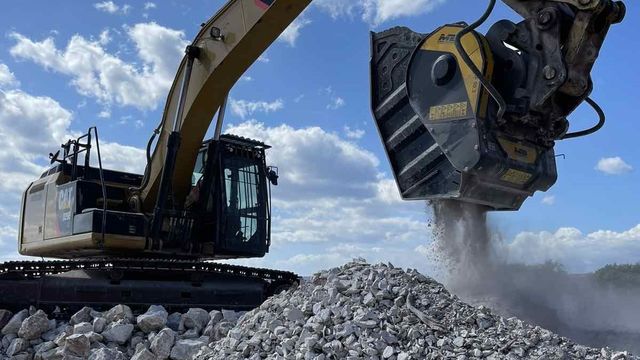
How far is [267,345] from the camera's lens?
5520 mm

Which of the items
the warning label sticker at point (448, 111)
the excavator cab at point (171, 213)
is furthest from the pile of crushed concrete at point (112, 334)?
the warning label sticker at point (448, 111)

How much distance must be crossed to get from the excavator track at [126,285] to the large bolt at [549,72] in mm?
4519

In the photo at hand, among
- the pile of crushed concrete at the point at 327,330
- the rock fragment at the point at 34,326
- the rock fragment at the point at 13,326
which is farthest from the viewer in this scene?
the rock fragment at the point at 13,326

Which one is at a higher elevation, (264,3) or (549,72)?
(264,3)

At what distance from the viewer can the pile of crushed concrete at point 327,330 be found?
17.0 feet

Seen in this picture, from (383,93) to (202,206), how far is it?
3.20 m

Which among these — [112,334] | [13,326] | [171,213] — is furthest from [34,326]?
[171,213]

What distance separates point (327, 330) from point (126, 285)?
3.57 m

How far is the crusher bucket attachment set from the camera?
5926mm

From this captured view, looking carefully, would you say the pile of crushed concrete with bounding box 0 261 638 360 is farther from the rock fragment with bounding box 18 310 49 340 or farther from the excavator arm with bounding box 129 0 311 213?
the excavator arm with bounding box 129 0 311 213

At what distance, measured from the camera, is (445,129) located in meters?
6.10

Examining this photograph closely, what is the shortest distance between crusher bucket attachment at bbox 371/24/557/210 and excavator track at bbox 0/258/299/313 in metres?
3.07

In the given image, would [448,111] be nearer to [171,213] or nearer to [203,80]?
[203,80]

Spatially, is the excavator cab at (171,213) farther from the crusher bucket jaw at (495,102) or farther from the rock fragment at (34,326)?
the crusher bucket jaw at (495,102)
